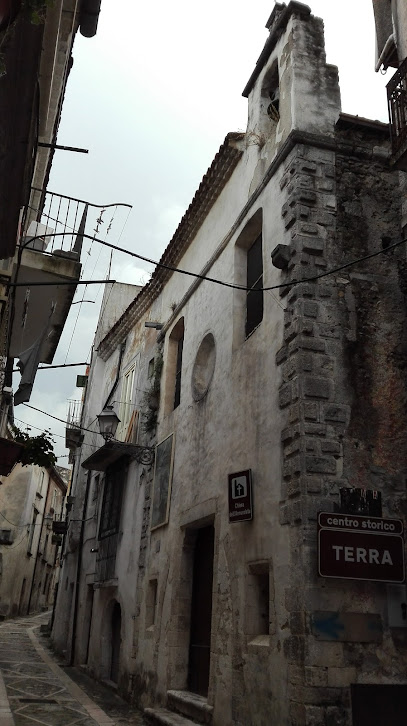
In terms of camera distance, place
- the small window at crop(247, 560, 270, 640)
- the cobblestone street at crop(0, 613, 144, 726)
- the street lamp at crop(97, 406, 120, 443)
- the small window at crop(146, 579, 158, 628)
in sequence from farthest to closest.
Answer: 1. the street lamp at crop(97, 406, 120, 443)
2. the small window at crop(146, 579, 158, 628)
3. the cobblestone street at crop(0, 613, 144, 726)
4. the small window at crop(247, 560, 270, 640)

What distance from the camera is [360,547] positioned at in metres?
6.18

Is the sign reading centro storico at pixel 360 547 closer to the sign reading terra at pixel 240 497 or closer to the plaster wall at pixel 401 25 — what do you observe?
the sign reading terra at pixel 240 497

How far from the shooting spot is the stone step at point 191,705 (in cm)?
773

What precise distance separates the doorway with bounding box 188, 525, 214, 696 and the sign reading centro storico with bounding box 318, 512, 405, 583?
355 cm

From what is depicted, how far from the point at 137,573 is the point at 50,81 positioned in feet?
29.1

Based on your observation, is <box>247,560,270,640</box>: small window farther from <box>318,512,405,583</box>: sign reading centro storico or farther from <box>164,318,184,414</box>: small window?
<box>164,318,184,414</box>: small window

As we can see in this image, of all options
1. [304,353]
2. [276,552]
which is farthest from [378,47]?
[276,552]

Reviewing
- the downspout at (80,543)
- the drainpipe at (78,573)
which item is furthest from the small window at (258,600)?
the drainpipe at (78,573)

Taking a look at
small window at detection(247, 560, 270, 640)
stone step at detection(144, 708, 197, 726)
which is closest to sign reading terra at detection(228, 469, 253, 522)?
small window at detection(247, 560, 270, 640)

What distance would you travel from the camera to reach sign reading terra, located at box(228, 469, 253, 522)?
7566mm

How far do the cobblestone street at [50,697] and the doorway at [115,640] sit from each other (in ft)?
1.30

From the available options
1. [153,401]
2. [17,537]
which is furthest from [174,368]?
[17,537]

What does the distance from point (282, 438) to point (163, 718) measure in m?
4.52

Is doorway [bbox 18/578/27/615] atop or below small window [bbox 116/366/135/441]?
below
